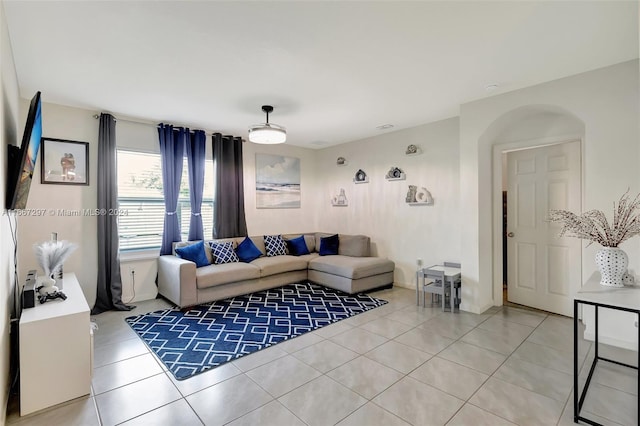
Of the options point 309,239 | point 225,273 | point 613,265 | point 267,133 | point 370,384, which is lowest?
point 370,384

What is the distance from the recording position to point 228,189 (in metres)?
5.23

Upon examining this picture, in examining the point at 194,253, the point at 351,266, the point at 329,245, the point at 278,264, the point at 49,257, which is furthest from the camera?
the point at 329,245

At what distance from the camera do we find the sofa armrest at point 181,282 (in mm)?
3910

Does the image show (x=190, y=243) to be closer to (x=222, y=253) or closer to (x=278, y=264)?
(x=222, y=253)

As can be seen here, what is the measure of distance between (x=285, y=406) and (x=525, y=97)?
3652 mm

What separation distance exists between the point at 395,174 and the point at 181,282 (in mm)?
3501

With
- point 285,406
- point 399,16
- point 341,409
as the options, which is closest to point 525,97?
point 399,16

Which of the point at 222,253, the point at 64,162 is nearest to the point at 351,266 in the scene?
the point at 222,253

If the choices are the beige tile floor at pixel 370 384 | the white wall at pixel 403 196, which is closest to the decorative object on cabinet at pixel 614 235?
the beige tile floor at pixel 370 384

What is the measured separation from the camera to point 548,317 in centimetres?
357

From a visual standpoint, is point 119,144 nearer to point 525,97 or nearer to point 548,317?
Result: point 525,97

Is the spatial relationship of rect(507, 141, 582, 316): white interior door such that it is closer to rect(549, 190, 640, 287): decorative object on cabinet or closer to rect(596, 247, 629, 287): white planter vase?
rect(549, 190, 640, 287): decorative object on cabinet

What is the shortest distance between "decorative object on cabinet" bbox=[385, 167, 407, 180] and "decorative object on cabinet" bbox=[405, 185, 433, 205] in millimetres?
229

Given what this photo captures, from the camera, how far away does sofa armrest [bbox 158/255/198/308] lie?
3.91 m
